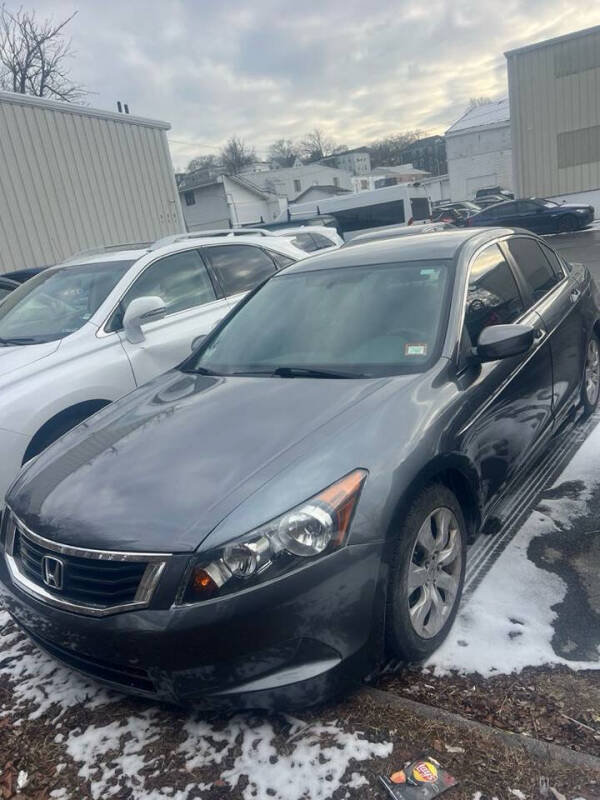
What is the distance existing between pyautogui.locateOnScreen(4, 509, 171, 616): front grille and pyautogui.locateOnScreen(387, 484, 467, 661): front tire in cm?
87

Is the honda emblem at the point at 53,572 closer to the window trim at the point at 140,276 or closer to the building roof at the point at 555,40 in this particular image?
the window trim at the point at 140,276

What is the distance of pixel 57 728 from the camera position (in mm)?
2352

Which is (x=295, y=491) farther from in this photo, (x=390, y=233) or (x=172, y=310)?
(x=390, y=233)

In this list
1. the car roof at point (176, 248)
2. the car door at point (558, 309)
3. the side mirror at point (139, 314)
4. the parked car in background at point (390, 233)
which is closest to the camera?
the car door at point (558, 309)

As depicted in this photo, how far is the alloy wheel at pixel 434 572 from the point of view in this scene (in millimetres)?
2406

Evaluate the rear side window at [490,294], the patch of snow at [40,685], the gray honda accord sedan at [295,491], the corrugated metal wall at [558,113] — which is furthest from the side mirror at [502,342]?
the corrugated metal wall at [558,113]

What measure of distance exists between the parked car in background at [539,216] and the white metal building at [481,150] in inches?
884

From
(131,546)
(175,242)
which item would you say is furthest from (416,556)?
(175,242)

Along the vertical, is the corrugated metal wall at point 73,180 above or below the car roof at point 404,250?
above

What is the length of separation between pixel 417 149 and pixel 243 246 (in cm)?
9370

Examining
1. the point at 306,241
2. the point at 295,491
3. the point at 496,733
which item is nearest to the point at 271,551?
the point at 295,491

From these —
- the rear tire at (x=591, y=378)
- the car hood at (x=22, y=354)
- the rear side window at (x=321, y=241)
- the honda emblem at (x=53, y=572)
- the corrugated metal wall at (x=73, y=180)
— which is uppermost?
the corrugated metal wall at (x=73, y=180)

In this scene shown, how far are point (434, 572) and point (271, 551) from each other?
2.81ft

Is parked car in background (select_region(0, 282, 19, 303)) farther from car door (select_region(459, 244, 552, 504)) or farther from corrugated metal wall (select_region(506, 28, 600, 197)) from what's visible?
corrugated metal wall (select_region(506, 28, 600, 197))
